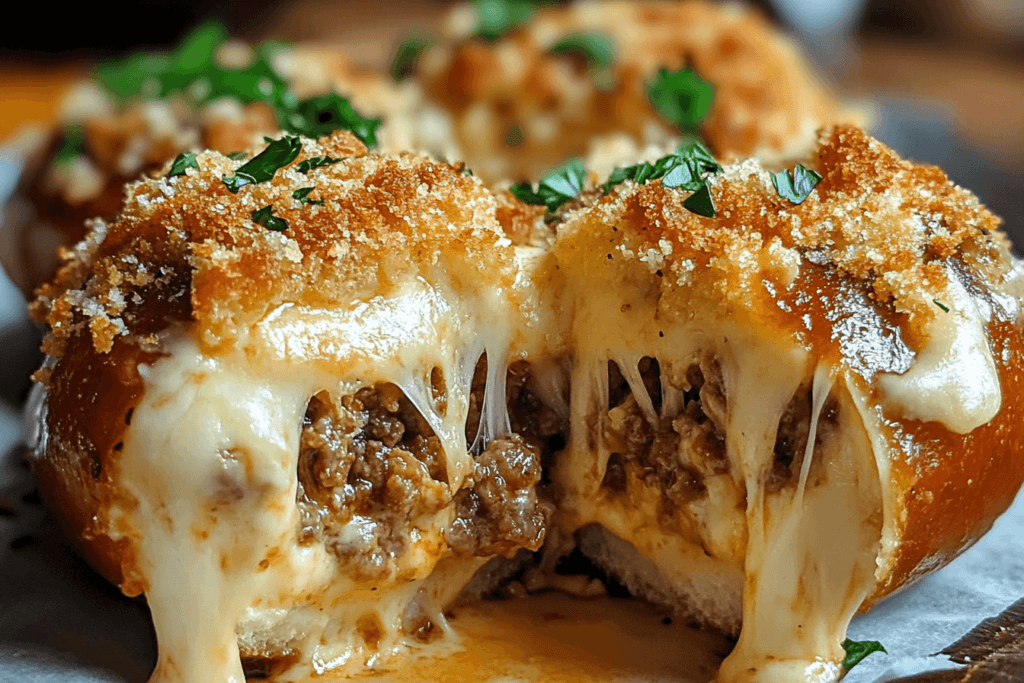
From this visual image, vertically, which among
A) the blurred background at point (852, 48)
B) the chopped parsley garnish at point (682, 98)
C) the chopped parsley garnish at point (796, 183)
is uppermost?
the blurred background at point (852, 48)

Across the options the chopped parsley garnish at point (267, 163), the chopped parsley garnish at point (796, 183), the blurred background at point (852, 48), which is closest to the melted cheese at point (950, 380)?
the chopped parsley garnish at point (796, 183)

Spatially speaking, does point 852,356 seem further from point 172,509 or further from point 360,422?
point 172,509


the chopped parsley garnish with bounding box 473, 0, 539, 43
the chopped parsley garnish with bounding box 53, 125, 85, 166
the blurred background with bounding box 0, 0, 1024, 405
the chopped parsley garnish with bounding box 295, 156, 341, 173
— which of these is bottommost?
the chopped parsley garnish with bounding box 295, 156, 341, 173

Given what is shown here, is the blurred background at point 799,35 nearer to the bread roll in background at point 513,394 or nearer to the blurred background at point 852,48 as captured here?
the blurred background at point 852,48

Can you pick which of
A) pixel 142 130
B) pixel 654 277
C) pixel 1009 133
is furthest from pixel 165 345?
pixel 1009 133

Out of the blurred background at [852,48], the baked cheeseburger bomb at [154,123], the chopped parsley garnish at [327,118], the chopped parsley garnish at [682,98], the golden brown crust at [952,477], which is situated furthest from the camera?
the blurred background at [852,48]

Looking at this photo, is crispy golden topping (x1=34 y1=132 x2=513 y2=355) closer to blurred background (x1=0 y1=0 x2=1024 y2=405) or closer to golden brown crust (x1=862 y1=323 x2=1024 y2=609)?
→ golden brown crust (x1=862 y1=323 x2=1024 y2=609)

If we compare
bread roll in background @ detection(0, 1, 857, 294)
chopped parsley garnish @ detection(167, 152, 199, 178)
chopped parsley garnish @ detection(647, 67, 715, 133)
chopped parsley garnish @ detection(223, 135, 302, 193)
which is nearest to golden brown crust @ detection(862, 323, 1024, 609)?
chopped parsley garnish @ detection(223, 135, 302, 193)

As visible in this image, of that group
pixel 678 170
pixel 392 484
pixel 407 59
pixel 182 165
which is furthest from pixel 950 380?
pixel 407 59
